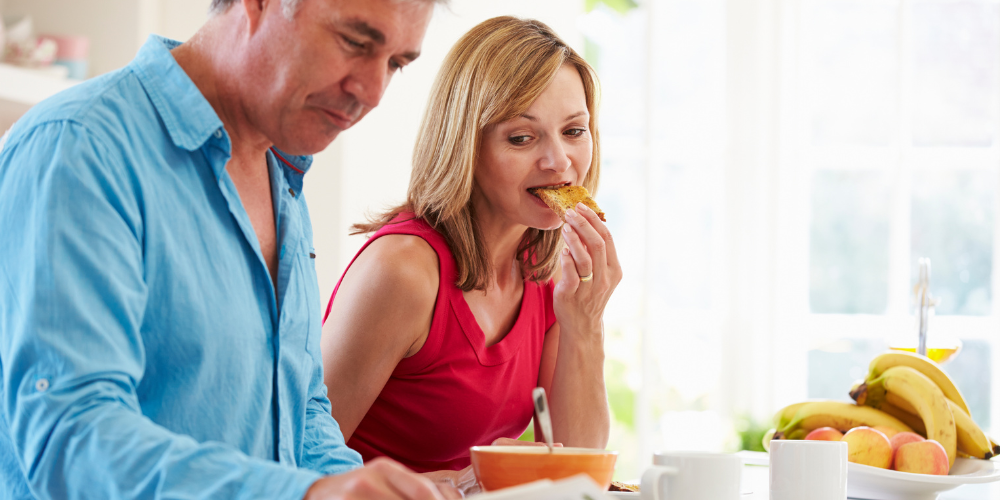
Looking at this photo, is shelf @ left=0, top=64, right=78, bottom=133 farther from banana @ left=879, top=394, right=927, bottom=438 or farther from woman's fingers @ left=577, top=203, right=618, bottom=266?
banana @ left=879, top=394, right=927, bottom=438

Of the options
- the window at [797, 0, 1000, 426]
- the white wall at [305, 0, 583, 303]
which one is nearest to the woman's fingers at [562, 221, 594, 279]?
the white wall at [305, 0, 583, 303]

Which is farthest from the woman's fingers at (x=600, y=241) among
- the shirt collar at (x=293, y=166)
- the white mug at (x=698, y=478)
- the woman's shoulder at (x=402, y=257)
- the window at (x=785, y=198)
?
the window at (x=785, y=198)

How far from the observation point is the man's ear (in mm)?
931

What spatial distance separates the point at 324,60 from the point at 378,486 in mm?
480

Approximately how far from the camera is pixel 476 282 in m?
1.72

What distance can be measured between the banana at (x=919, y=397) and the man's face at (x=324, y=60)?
1.29 m

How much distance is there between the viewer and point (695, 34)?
461 cm

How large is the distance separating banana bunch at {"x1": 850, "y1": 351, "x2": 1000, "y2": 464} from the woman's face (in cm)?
79

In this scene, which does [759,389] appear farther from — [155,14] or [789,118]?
[155,14]

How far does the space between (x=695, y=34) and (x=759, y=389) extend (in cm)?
201

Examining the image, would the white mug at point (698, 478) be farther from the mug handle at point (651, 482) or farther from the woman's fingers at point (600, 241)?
the woman's fingers at point (600, 241)

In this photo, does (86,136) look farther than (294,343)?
No

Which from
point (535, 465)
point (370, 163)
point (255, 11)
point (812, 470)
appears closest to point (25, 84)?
point (370, 163)

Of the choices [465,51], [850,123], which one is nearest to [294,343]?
[465,51]
